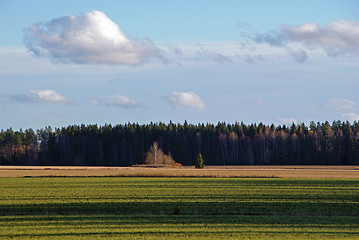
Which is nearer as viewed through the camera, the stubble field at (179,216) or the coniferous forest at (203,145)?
the stubble field at (179,216)

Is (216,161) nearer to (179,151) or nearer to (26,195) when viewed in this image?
(179,151)

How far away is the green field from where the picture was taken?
80.2 feet

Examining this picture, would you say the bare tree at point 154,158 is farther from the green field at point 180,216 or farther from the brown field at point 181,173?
the green field at point 180,216

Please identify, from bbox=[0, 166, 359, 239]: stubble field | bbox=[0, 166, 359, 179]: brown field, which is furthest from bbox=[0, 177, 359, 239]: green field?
bbox=[0, 166, 359, 179]: brown field

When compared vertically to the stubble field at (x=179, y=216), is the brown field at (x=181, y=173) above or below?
above

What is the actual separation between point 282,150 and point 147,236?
154 metres

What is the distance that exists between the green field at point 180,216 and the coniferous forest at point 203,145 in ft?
420

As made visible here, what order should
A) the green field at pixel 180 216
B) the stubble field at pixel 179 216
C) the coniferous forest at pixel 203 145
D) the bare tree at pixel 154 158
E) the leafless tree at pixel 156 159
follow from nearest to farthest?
the stubble field at pixel 179 216
the green field at pixel 180 216
the bare tree at pixel 154 158
the leafless tree at pixel 156 159
the coniferous forest at pixel 203 145

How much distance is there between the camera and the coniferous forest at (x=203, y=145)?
17100 cm

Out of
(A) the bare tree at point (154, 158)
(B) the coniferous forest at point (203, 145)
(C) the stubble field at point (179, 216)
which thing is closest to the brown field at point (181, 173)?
(A) the bare tree at point (154, 158)

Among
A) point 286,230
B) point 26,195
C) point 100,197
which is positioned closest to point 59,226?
point 286,230

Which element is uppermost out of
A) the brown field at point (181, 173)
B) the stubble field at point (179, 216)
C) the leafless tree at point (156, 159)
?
the leafless tree at point (156, 159)

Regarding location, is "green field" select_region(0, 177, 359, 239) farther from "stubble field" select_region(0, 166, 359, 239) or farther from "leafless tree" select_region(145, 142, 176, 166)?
"leafless tree" select_region(145, 142, 176, 166)

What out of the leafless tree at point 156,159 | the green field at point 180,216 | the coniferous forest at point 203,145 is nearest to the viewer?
the green field at point 180,216
